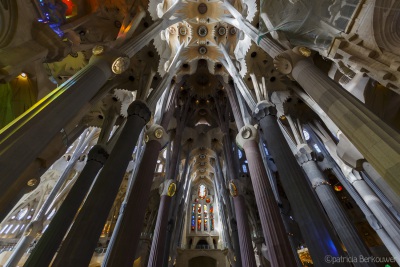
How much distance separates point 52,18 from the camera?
7.19m

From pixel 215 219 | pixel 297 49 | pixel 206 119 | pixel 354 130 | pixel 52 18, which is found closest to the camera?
pixel 354 130

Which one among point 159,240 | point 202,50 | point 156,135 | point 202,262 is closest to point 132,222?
point 156,135

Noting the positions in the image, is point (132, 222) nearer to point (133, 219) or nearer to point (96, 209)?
point (133, 219)

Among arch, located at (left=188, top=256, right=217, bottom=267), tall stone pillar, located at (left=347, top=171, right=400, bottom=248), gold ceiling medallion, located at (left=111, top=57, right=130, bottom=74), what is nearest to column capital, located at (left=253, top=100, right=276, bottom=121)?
tall stone pillar, located at (left=347, top=171, right=400, bottom=248)

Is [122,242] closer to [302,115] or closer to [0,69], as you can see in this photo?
[0,69]

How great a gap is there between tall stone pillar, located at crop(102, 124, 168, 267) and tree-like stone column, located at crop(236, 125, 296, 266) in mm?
3623

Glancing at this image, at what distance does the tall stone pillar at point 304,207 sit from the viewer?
4340 millimetres

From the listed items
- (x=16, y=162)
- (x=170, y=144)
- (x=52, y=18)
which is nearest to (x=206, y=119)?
(x=170, y=144)

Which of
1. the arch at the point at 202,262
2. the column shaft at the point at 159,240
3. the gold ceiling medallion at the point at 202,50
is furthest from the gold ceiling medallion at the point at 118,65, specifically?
the arch at the point at 202,262

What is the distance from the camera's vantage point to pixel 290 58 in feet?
17.6

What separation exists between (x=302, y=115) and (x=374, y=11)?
8486 millimetres

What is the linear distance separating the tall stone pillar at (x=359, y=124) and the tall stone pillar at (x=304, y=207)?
2362 millimetres

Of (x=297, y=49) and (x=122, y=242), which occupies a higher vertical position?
(x=297, y=49)

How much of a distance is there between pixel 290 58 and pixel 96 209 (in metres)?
6.41
